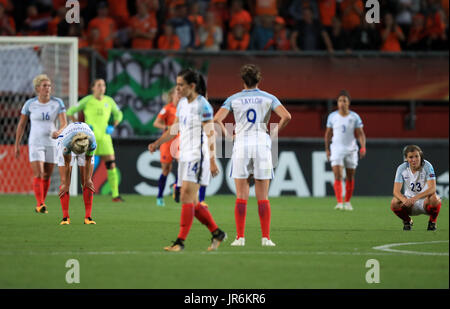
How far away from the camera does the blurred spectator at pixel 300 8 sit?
19438 mm

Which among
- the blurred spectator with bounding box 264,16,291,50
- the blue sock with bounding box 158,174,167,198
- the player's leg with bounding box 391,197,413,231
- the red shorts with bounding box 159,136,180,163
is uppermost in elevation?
the blurred spectator with bounding box 264,16,291,50

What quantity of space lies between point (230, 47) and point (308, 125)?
7.62 feet

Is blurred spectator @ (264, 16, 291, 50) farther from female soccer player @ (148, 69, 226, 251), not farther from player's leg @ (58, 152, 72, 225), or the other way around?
female soccer player @ (148, 69, 226, 251)

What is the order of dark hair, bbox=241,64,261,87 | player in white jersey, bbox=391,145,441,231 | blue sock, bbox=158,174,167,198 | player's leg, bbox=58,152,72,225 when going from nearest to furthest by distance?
dark hair, bbox=241,64,261,87 → player in white jersey, bbox=391,145,441,231 → player's leg, bbox=58,152,72,225 → blue sock, bbox=158,174,167,198

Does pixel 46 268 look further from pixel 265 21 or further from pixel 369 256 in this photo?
pixel 265 21

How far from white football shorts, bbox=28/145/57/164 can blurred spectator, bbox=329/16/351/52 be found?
734 cm

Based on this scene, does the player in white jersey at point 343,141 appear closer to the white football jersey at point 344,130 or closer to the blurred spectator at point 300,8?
the white football jersey at point 344,130

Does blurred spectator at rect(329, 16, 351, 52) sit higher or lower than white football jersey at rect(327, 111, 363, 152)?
higher

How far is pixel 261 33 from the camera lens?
752 inches

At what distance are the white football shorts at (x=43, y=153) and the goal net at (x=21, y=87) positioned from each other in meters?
3.58

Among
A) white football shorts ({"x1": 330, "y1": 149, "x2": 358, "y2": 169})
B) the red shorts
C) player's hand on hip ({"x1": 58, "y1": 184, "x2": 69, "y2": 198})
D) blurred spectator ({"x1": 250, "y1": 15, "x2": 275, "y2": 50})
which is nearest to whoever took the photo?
player's hand on hip ({"x1": 58, "y1": 184, "x2": 69, "y2": 198})

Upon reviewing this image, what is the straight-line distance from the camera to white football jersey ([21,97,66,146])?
45.0 feet

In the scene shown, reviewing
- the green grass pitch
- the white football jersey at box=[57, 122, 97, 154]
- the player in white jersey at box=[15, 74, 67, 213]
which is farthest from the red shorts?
the white football jersey at box=[57, 122, 97, 154]

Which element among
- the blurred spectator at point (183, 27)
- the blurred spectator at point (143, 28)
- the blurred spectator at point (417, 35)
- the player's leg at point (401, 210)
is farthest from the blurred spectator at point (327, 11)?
the player's leg at point (401, 210)
